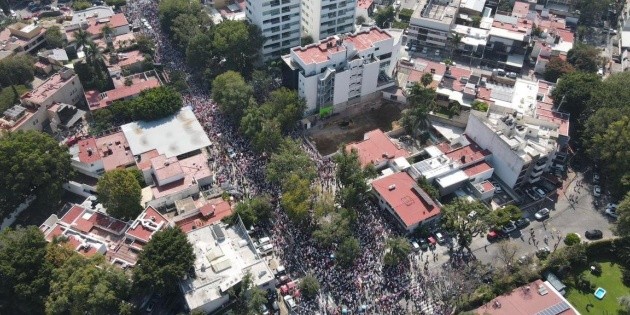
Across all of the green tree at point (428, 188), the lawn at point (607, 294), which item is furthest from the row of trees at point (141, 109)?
the lawn at point (607, 294)

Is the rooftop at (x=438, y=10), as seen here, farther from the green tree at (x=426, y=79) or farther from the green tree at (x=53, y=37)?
the green tree at (x=53, y=37)

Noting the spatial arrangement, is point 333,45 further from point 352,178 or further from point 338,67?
point 352,178

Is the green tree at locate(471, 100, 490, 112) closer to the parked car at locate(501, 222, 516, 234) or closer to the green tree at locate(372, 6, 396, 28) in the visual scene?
the parked car at locate(501, 222, 516, 234)

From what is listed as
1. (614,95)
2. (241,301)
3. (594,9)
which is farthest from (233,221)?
(594,9)

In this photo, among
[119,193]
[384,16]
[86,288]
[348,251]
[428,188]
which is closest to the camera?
[86,288]


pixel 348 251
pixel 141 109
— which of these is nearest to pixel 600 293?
pixel 348 251

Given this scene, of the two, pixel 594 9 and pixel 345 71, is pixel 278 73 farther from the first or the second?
pixel 594 9
